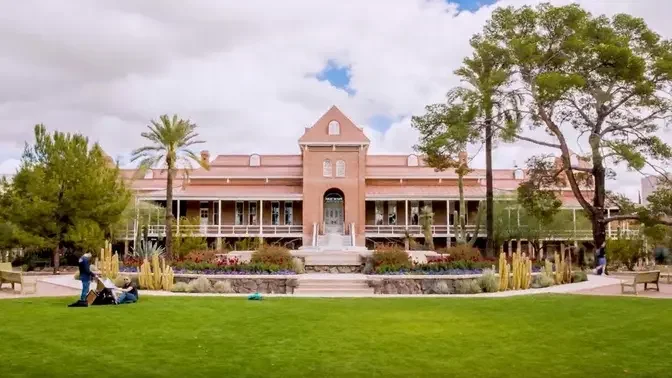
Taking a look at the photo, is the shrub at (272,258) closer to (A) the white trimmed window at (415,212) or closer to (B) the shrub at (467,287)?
(B) the shrub at (467,287)

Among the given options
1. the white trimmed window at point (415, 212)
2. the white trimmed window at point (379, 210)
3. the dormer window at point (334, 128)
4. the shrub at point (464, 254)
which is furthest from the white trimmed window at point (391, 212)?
the shrub at point (464, 254)

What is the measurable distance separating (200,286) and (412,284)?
7328mm

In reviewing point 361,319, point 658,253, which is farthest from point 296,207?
point 361,319

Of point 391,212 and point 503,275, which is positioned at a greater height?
point 391,212

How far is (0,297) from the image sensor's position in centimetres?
1877

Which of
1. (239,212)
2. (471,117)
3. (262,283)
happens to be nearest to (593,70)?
(471,117)

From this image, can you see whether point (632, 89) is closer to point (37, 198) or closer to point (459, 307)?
point (459, 307)

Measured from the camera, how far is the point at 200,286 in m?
21.5

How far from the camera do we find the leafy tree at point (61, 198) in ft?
106

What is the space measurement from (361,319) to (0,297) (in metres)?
11.8

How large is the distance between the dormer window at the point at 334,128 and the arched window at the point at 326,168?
2.18 meters

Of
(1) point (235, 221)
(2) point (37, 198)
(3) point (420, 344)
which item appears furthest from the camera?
(1) point (235, 221)

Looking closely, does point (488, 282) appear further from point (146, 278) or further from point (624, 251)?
point (624, 251)

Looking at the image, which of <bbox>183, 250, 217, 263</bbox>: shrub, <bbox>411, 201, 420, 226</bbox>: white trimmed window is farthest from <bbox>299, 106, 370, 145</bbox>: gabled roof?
<bbox>183, 250, 217, 263</bbox>: shrub
